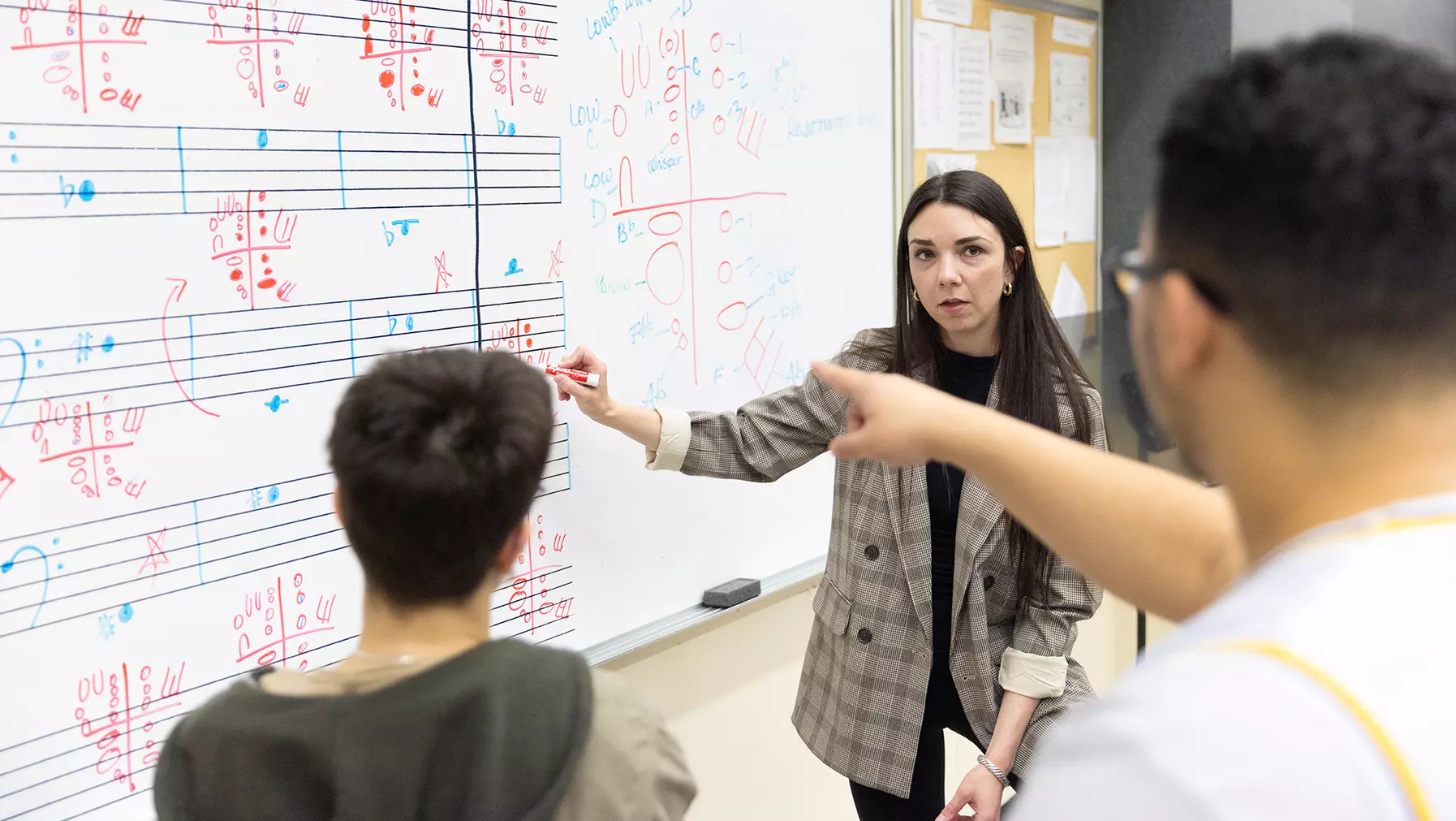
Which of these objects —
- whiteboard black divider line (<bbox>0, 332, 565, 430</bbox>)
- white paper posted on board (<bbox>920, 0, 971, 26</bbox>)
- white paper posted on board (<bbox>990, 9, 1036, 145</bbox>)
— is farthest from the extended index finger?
white paper posted on board (<bbox>990, 9, 1036, 145</bbox>)

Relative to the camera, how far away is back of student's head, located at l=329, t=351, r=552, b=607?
0.86 m

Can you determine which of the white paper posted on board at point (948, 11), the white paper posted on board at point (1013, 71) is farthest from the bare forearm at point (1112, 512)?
the white paper posted on board at point (1013, 71)

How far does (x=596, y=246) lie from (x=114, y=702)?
3.04ft

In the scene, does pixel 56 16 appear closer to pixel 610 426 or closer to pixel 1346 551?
pixel 610 426

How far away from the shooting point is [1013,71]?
9.66 feet

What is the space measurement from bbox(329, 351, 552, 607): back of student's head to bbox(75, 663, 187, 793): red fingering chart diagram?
1.67ft

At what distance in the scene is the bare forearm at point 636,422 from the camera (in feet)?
5.57

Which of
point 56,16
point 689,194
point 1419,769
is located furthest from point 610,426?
point 1419,769

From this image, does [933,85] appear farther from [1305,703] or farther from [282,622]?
[1305,703]

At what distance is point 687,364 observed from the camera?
1.98 metres

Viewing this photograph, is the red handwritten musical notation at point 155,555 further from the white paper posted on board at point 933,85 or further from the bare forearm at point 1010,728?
the white paper posted on board at point 933,85

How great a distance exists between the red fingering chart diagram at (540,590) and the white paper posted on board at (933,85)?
138cm

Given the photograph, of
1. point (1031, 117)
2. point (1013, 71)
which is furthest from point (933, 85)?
point (1031, 117)

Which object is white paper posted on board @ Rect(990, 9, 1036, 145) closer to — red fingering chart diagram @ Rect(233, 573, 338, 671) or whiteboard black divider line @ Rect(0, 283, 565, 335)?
whiteboard black divider line @ Rect(0, 283, 565, 335)
